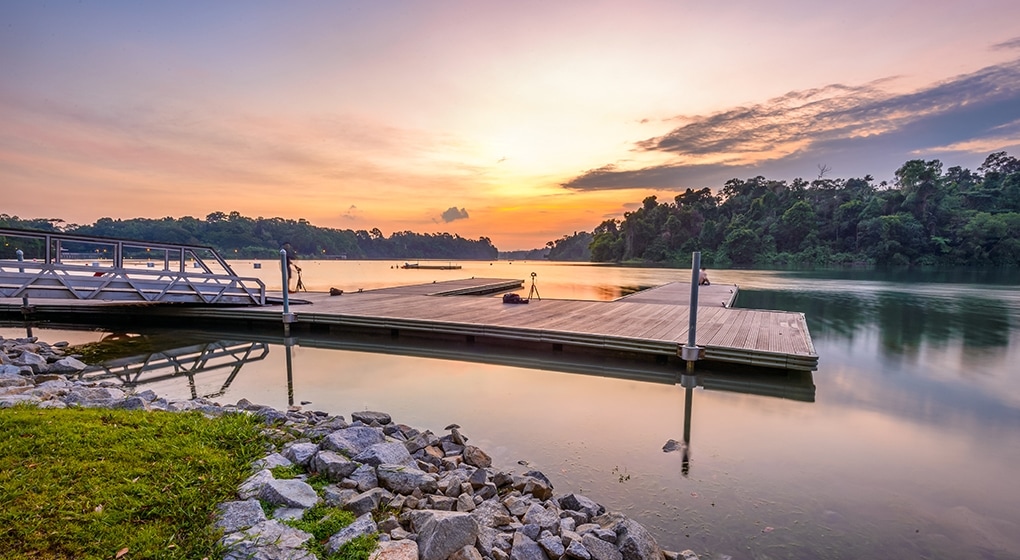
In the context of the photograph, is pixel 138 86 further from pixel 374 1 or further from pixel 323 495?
pixel 323 495

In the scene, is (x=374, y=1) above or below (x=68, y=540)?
above

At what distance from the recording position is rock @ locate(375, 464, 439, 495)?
3.13 metres

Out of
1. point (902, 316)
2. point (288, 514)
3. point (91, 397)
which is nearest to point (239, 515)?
point (288, 514)

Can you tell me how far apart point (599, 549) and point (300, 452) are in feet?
7.36

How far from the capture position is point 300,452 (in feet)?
10.8

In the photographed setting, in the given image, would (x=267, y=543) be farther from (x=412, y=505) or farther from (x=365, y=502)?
(x=412, y=505)

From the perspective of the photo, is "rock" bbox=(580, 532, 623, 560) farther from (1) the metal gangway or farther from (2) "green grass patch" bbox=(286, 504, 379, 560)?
(1) the metal gangway

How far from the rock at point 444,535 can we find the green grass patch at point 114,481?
0.98 m

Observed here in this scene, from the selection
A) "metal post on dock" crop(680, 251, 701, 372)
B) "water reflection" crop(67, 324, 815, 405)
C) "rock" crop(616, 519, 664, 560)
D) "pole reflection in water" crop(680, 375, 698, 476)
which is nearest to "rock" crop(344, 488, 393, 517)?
"rock" crop(616, 519, 664, 560)

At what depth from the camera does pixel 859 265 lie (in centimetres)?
5525

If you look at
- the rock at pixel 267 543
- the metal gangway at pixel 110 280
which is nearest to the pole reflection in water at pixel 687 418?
the rock at pixel 267 543

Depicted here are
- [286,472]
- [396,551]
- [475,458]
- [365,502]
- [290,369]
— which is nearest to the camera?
[396,551]

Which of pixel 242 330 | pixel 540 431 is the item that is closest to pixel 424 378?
pixel 540 431

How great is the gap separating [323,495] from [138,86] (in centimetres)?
1724
